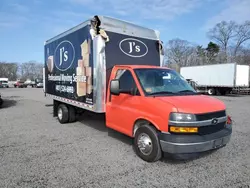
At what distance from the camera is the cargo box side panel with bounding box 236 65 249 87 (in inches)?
907

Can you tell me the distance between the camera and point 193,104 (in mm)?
4320

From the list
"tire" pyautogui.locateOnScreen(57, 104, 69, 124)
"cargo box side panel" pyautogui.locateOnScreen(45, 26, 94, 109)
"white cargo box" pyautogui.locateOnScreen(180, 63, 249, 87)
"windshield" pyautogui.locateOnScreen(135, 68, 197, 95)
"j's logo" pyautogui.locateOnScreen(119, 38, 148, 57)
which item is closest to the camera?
"windshield" pyautogui.locateOnScreen(135, 68, 197, 95)

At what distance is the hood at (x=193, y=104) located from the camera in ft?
13.6

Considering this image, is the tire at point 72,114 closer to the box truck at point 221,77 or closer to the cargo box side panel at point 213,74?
the box truck at point 221,77

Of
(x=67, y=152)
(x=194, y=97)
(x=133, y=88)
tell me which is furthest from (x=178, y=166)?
(x=67, y=152)

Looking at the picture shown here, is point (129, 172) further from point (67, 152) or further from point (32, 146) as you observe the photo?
point (32, 146)

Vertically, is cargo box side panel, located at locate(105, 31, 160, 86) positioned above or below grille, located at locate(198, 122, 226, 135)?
above

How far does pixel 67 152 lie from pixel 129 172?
1844 millimetres

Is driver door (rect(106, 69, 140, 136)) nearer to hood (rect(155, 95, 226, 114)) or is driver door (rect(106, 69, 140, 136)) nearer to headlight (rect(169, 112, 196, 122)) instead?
hood (rect(155, 95, 226, 114))

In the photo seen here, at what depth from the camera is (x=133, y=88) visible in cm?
510

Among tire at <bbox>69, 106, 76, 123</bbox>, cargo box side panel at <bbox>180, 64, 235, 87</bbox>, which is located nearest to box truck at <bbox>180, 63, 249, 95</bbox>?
cargo box side panel at <bbox>180, 64, 235, 87</bbox>

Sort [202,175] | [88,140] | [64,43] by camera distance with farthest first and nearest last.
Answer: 1. [64,43]
2. [88,140]
3. [202,175]

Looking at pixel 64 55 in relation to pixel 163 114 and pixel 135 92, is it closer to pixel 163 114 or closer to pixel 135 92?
pixel 135 92

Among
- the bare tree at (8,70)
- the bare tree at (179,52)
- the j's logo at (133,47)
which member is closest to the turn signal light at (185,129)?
the j's logo at (133,47)
